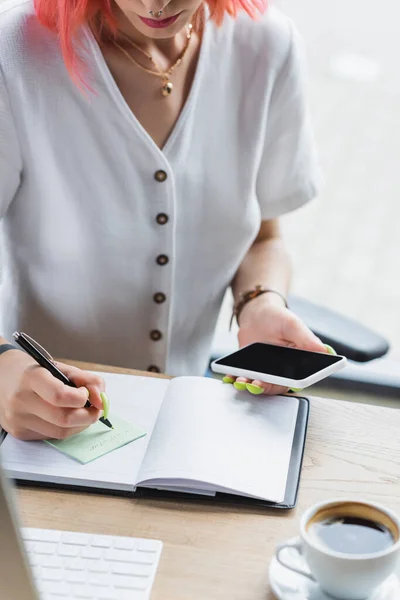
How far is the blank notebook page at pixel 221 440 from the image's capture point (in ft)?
3.17

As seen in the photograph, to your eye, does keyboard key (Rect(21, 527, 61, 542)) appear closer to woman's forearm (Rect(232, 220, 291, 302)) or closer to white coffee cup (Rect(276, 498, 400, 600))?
white coffee cup (Rect(276, 498, 400, 600))

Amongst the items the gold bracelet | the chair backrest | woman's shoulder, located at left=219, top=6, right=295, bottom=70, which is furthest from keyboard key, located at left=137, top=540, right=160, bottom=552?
woman's shoulder, located at left=219, top=6, right=295, bottom=70

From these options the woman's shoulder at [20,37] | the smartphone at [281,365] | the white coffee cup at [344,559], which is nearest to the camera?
the white coffee cup at [344,559]

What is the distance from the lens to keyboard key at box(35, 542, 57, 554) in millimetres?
877

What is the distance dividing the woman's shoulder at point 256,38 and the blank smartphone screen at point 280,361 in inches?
19.2

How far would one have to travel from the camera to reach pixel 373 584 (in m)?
0.78

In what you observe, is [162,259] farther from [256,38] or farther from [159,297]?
[256,38]

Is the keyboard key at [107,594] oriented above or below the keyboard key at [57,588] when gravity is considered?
below

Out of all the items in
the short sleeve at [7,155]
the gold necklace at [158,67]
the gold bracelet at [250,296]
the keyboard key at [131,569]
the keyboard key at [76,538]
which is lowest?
the gold bracelet at [250,296]

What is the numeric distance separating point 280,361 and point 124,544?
364mm

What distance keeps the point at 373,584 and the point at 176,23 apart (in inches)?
30.5

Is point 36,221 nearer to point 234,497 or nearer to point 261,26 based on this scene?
point 261,26

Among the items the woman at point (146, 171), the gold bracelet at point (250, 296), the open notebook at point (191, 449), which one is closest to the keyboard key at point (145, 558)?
the open notebook at point (191, 449)

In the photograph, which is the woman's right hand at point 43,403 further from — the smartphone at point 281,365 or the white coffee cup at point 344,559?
the white coffee cup at point 344,559
